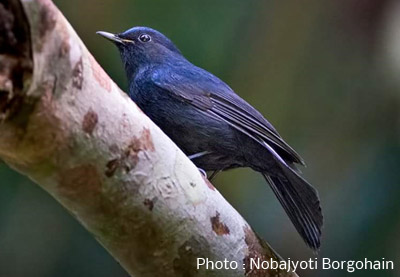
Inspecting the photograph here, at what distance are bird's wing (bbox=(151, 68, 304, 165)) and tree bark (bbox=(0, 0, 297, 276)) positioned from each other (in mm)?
839

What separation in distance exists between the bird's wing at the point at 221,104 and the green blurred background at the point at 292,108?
1.47 meters

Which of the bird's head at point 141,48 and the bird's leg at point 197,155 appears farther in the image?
the bird's head at point 141,48

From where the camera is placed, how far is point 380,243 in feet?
17.3

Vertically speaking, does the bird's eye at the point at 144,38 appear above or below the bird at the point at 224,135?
above

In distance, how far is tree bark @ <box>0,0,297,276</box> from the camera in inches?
83.0

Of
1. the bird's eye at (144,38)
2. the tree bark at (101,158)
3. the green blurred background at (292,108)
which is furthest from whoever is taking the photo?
the green blurred background at (292,108)

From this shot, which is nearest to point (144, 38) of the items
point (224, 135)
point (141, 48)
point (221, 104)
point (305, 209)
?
point (141, 48)

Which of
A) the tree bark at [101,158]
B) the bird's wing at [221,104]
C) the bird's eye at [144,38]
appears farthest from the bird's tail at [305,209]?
the bird's eye at [144,38]

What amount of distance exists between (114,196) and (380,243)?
10.5 ft

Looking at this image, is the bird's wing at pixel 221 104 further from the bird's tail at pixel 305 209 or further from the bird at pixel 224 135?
the bird's tail at pixel 305 209

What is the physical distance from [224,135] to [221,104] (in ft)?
0.68

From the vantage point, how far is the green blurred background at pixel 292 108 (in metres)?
5.33

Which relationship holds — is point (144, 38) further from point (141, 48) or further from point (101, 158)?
point (101, 158)

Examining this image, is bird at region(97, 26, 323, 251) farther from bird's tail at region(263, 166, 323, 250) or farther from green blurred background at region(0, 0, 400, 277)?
green blurred background at region(0, 0, 400, 277)
